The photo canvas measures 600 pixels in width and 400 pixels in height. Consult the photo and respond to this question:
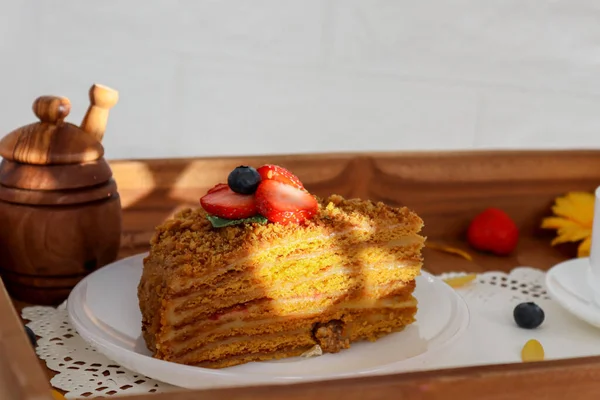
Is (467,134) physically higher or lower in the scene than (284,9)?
lower

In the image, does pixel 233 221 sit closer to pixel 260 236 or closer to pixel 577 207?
pixel 260 236

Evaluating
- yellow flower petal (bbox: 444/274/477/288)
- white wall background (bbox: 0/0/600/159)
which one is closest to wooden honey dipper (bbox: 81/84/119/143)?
yellow flower petal (bbox: 444/274/477/288)

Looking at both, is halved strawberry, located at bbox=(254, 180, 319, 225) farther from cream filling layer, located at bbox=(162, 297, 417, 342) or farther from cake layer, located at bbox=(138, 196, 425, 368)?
cream filling layer, located at bbox=(162, 297, 417, 342)

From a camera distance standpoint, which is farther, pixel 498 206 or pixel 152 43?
pixel 152 43

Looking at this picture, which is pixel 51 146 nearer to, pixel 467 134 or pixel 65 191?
pixel 65 191

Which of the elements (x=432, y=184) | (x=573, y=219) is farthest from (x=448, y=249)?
(x=573, y=219)

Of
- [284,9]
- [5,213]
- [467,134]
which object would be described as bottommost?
[467,134]

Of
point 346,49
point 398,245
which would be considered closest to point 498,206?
point 398,245
